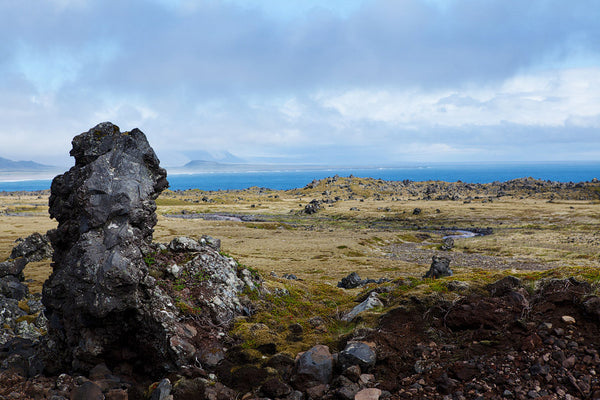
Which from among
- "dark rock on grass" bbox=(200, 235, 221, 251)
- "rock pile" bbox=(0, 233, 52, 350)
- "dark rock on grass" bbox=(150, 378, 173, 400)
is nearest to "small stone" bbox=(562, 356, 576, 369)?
"dark rock on grass" bbox=(150, 378, 173, 400)

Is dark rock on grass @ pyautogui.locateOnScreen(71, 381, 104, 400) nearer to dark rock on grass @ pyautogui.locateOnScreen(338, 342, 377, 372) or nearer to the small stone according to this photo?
dark rock on grass @ pyautogui.locateOnScreen(338, 342, 377, 372)

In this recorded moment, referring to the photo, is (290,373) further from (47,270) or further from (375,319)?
(47,270)

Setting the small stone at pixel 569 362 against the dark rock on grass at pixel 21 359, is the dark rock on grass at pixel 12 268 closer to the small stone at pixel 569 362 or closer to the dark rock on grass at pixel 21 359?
the dark rock on grass at pixel 21 359

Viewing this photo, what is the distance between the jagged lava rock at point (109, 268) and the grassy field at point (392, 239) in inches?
→ 677

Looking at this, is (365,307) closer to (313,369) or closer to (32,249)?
(313,369)

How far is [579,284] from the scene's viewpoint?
46.0ft

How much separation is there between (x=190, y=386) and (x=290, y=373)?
3684mm

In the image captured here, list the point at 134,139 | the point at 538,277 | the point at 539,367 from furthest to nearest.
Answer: the point at 134,139 → the point at 538,277 → the point at 539,367

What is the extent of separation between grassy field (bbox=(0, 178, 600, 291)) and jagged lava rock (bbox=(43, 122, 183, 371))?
56.4ft

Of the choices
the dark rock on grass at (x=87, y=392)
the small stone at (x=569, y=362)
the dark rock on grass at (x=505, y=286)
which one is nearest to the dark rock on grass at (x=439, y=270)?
the dark rock on grass at (x=505, y=286)

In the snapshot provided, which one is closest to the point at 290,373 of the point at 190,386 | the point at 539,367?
the point at 190,386

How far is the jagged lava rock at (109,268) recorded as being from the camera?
14695 millimetres

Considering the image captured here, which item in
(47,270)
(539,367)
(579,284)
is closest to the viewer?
(539,367)

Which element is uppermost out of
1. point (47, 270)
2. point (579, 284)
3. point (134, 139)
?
point (134, 139)
